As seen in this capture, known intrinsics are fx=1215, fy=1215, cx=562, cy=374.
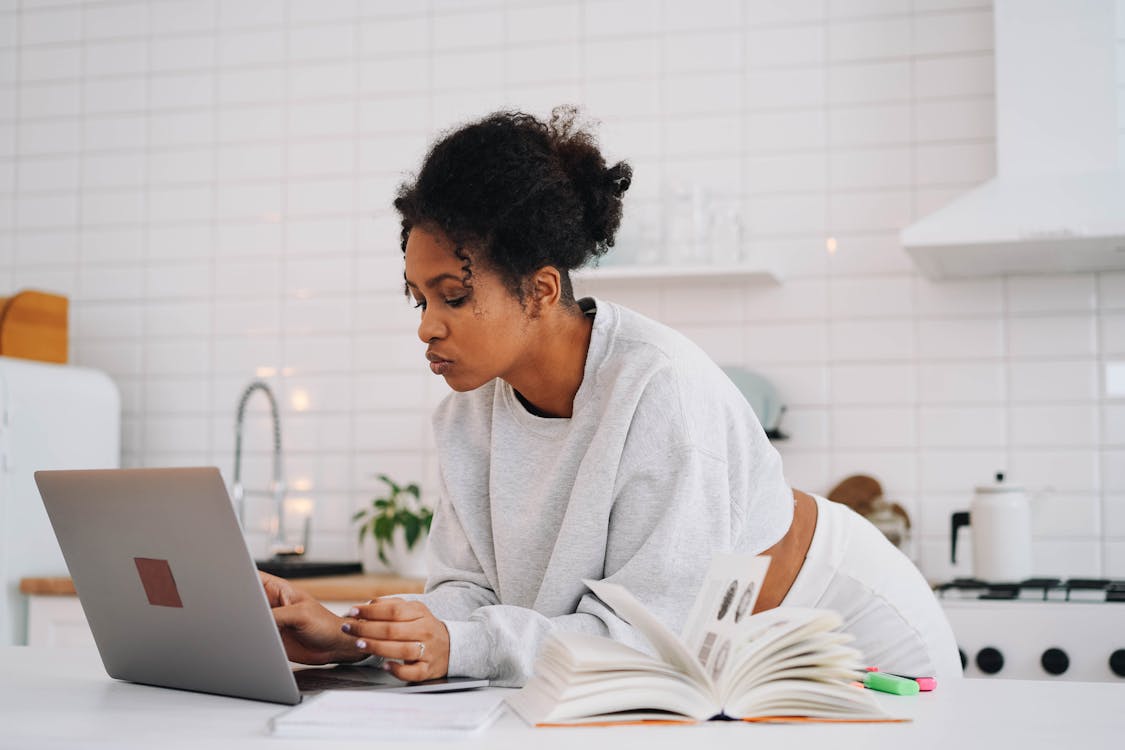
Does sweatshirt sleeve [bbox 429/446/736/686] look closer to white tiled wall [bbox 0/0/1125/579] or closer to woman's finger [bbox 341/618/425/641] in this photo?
woman's finger [bbox 341/618/425/641]

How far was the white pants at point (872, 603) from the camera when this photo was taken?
1643 mm

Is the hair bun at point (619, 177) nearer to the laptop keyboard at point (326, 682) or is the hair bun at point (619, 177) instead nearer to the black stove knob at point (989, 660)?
the laptop keyboard at point (326, 682)

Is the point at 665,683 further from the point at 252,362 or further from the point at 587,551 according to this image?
the point at 252,362

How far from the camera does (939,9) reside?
296 centimetres

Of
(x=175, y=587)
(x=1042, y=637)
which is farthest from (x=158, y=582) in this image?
(x=1042, y=637)

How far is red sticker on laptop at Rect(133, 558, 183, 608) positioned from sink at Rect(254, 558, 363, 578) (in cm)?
153

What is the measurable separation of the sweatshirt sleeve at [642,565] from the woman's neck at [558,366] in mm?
203

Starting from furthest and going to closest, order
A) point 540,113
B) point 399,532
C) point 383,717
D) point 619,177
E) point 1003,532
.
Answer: point 540,113 < point 399,532 < point 1003,532 < point 619,177 < point 383,717

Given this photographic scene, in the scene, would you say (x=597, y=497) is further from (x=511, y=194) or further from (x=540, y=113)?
(x=540, y=113)

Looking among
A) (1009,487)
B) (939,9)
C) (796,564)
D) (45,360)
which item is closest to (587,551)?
(796,564)

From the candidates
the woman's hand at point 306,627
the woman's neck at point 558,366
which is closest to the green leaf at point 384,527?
the woman's neck at point 558,366

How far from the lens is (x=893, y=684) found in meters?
1.21

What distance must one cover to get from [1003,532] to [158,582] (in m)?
1.91

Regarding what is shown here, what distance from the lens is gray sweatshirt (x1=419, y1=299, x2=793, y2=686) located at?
135 centimetres
